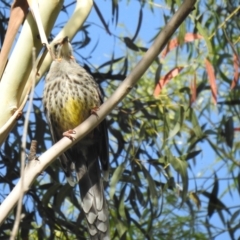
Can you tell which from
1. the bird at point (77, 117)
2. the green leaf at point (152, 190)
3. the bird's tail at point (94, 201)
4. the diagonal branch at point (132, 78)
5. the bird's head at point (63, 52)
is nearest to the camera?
the diagonal branch at point (132, 78)

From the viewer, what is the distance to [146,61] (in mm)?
2256

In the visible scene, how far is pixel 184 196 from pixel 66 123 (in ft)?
2.06

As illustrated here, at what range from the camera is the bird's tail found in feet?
10.6

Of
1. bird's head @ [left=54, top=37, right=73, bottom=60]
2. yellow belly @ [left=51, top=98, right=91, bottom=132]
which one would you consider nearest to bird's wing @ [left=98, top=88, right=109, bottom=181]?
yellow belly @ [left=51, top=98, right=91, bottom=132]

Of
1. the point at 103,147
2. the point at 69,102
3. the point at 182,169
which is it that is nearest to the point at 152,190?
the point at 182,169

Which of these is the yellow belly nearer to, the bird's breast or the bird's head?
the bird's breast

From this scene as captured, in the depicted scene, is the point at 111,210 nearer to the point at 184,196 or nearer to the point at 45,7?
the point at 184,196

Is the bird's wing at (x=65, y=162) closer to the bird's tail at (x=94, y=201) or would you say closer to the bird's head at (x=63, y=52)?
the bird's tail at (x=94, y=201)

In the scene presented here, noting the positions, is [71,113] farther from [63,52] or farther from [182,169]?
[182,169]

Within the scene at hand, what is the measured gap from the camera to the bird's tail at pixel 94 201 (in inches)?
127

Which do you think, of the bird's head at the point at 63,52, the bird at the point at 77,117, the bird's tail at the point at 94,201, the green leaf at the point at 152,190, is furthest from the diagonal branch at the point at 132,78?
the green leaf at the point at 152,190

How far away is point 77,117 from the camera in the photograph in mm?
3572

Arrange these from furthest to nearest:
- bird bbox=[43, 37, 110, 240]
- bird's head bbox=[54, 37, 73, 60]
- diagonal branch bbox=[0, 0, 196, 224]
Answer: bird's head bbox=[54, 37, 73, 60], bird bbox=[43, 37, 110, 240], diagonal branch bbox=[0, 0, 196, 224]

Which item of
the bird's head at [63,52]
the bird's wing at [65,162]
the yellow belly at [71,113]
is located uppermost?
the bird's head at [63,52]
